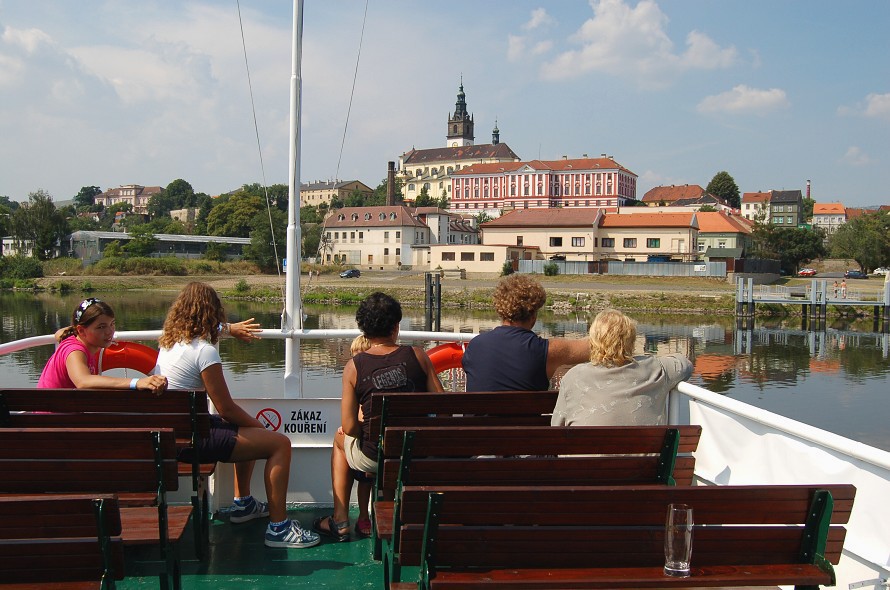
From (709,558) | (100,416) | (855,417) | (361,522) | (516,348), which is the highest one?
(516,348)

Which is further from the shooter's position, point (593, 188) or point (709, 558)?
point (593, 188)

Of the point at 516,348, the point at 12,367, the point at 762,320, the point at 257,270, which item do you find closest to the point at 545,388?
the point at 516,348

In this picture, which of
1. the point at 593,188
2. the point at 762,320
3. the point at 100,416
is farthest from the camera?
the point at 593,188

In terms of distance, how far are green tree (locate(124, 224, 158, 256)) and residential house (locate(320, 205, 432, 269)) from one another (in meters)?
18.8

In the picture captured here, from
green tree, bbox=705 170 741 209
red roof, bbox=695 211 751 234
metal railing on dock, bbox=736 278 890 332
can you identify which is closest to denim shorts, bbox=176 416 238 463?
metal railing on dock, bbox=736 278 890 332

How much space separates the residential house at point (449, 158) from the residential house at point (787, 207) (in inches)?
2023

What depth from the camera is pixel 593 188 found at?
13350 centimetres

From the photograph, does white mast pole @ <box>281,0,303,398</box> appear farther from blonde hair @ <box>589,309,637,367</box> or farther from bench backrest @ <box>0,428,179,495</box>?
blonde hair @ <box>589,309,637,367</box>

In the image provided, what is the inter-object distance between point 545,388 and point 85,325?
7.93 ft

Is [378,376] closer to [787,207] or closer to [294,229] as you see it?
[294,229]

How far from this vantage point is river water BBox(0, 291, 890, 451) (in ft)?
66.8

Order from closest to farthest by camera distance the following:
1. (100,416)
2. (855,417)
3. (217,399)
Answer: (100,416)
(217,399)
(855,417)

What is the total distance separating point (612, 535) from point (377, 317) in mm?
1790

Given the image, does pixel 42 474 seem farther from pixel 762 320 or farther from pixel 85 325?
pixel 762 320
